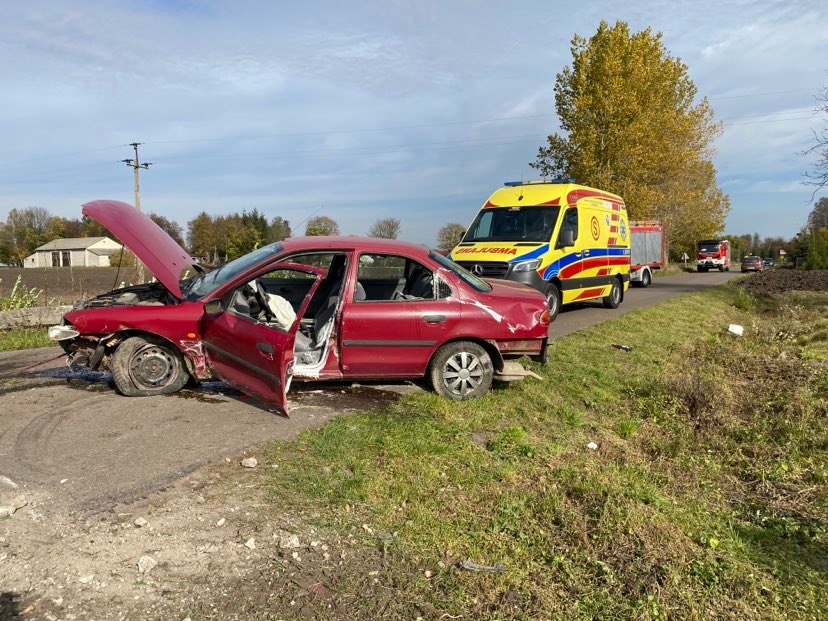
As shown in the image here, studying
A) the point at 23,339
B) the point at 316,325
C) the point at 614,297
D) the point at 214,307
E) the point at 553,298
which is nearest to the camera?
the point at 214,307

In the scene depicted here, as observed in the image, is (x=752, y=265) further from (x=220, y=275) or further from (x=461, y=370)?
(x=220, y=275)

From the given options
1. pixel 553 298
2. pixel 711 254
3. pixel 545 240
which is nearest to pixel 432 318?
pixel 545 240

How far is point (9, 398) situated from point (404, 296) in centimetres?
423

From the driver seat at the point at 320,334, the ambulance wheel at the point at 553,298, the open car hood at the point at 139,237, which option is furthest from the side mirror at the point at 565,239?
the open car hood at the point at 139,237

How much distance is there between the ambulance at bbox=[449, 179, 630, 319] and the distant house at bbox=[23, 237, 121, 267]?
78.7 meters

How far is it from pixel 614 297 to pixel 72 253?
87.2 meters

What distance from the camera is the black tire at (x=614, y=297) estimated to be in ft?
47.8

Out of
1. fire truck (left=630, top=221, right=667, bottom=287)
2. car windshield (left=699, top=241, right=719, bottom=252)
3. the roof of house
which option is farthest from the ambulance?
the roof of house

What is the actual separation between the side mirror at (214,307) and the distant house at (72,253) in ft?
270

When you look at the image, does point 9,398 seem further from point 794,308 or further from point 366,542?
point 794,308

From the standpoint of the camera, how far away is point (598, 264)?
1329 centimetres

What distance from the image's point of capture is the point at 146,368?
589cm

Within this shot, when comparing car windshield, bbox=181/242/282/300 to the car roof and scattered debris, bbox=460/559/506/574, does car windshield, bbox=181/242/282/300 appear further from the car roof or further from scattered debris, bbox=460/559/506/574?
scattered debris, bbox=460/559/506/574

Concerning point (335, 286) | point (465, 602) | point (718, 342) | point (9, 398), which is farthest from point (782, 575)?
point (718, 342)
